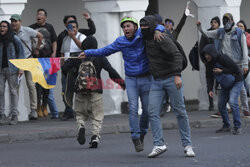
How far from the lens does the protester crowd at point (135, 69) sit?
471 inches

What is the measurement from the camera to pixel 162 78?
1195 cm

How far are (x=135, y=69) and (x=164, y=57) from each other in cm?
60

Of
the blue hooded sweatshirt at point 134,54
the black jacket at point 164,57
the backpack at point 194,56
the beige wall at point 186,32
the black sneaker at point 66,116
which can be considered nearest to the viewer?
the black jacket at point 164,57

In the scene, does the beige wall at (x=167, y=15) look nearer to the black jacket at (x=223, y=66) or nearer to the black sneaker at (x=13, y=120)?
the black sneaker at (x=13, y=120)

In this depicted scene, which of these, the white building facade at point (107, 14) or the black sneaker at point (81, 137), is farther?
the white building facade at point (107, 14)

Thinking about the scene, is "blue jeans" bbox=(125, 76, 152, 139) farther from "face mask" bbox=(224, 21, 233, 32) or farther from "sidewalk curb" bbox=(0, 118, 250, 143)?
"face mask" bbox=(224, 21, 233, 32)

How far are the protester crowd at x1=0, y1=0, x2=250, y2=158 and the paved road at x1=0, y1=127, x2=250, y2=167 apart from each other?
0.25m

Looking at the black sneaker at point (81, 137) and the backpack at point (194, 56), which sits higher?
the backpack at point (194, 56)

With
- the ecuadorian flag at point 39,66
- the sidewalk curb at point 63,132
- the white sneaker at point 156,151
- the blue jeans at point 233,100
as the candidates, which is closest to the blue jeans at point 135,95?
the white sneaker at point 156,151

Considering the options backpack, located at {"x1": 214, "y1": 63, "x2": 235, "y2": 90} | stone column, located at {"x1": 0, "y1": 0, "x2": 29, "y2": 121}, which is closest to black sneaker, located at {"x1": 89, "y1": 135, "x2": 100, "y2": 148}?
Result: backpack, located at {"x1": 214, "y1": 63, "x2": 235, "y2": 90}

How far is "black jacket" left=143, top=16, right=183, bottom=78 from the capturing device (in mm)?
11812

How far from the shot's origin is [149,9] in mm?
22375

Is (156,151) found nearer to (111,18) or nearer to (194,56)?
(111,18)

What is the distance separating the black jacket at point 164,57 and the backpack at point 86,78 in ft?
5.78
